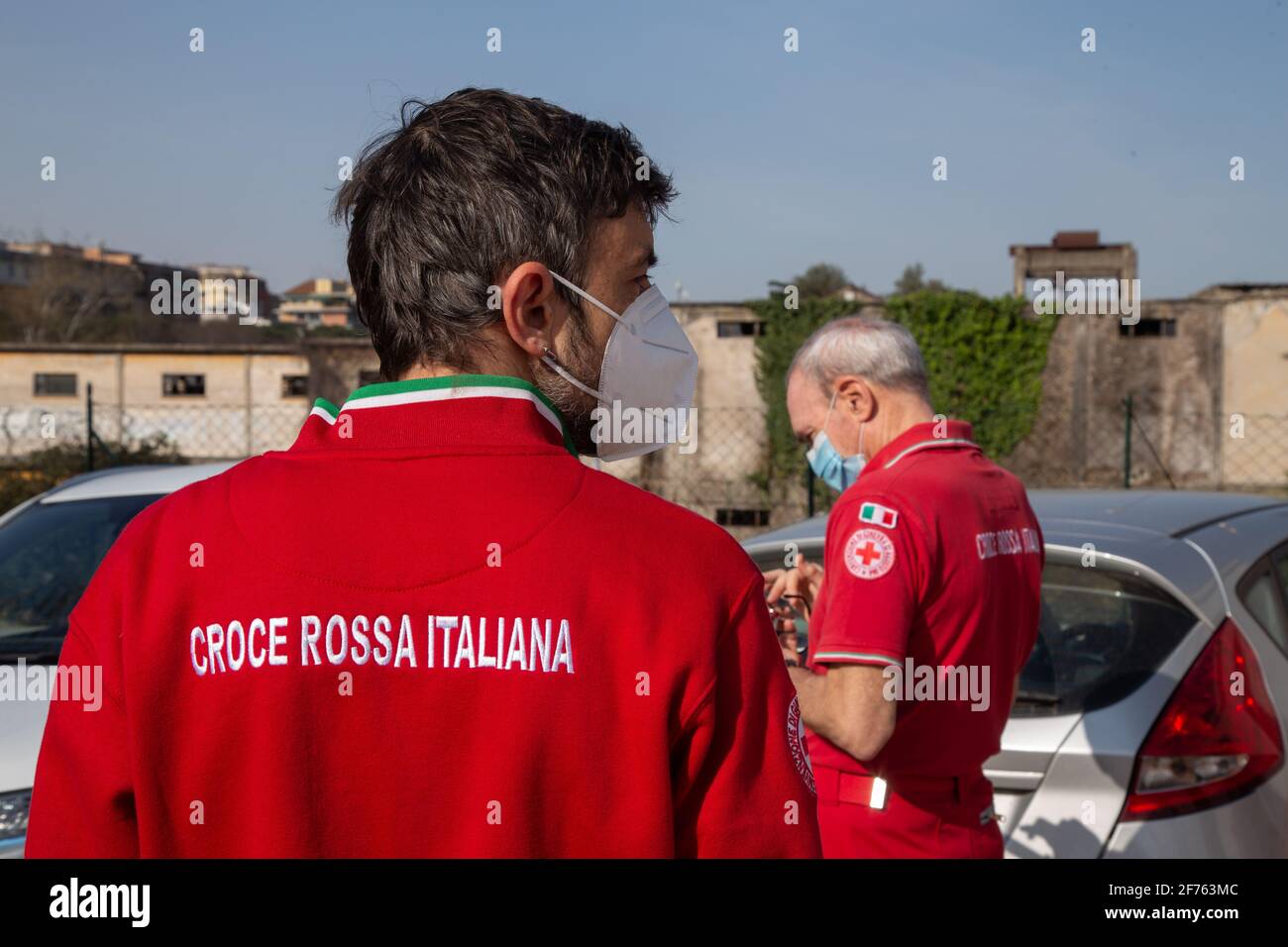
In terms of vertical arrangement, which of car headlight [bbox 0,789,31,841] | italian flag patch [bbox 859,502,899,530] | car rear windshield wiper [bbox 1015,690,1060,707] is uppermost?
italian flag patch [bbox 859,502,899,530]

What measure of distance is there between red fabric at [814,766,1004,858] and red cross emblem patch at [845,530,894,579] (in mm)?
556

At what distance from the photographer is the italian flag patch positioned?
2572 millimetres

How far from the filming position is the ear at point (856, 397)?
3.02m

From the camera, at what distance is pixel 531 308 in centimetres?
144

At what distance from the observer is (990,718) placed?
2.75 meters

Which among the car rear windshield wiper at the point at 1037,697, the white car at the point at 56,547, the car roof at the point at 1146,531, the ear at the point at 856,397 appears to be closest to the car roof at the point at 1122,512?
the car roof at the point at 1146,531

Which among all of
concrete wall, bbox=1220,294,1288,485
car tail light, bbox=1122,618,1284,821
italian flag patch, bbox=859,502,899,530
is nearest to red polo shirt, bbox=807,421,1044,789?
italian flag patch, bbox=859,502,899,530

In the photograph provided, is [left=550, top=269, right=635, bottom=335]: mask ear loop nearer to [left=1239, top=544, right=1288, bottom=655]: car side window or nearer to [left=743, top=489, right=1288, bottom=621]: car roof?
[left=743, top=489, right=1288, bottom=621]: car roof

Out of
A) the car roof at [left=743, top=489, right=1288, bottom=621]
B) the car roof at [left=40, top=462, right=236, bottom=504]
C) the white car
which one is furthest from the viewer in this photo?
the car roof at [left=40, top=462, right=236, bottom=504]

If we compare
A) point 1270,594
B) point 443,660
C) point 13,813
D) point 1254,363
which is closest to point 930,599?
point 1270,594

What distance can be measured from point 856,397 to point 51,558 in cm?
385

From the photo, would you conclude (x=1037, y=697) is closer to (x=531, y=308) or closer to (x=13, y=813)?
(x=531, y=308)
